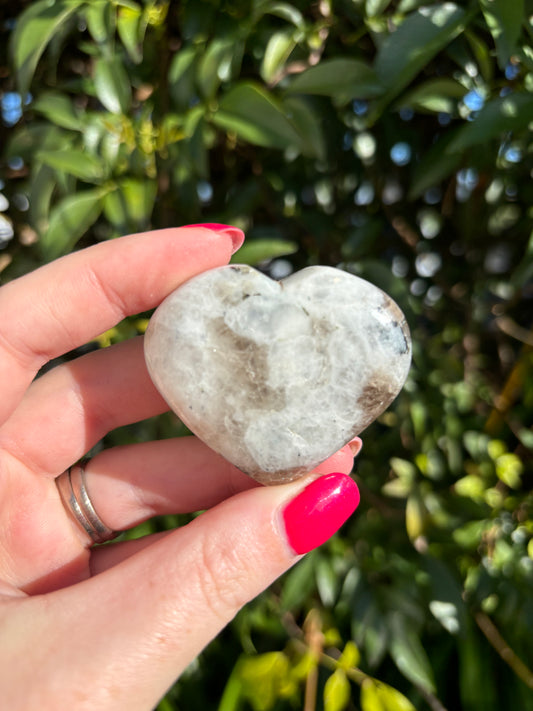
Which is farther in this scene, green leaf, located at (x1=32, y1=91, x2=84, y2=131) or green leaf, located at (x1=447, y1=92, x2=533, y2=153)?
green leaf, located at (x1=32, y1=91, x2=84, y2=131)

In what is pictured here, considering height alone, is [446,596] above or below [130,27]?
below

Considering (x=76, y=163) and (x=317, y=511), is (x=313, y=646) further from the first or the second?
(x=76, y=163)

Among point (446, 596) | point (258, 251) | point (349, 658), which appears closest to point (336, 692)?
point (349, 658)

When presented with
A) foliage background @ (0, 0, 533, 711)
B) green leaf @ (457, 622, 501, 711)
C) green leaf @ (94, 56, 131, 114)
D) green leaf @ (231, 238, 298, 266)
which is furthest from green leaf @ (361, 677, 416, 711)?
green leaf @ (94, 56, 131, 114)

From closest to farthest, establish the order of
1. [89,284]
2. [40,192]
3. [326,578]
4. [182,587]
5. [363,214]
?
1. [182,587]
2. [89,284]
3. [40,192]
4. [326,578]
5. [363,214]

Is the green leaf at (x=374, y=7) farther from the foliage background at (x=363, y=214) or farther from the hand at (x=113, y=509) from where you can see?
the hand at (x=113, y=509)

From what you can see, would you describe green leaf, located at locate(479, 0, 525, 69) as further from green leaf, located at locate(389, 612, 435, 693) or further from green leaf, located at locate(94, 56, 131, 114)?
A: green leaf, located at locate(389, 612, 435, 693)
